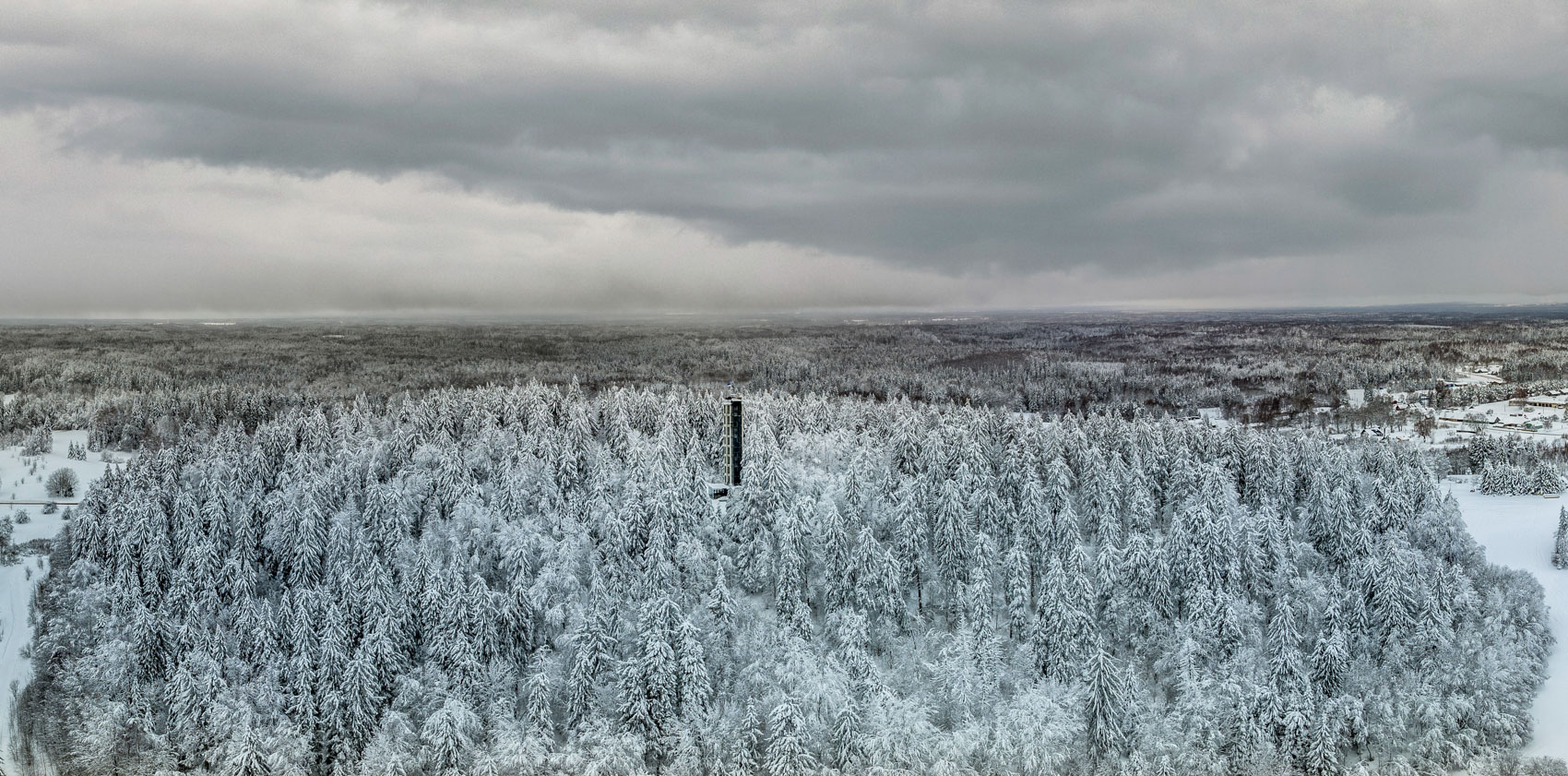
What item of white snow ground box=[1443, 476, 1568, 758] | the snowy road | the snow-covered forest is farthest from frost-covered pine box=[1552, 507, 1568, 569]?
the snowy road

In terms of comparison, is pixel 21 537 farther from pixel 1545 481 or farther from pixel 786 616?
pixel 1545 481

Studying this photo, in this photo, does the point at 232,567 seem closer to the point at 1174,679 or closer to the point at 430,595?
the point at 430,595

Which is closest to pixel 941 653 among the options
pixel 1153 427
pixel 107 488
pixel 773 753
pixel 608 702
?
pixel 773 753

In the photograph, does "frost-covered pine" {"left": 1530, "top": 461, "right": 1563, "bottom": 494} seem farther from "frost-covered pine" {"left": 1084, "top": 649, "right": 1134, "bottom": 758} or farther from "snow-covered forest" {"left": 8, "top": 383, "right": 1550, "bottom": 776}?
"frost-covered pine" {"left": 1084, "top": 649, "right": 1134, "bottom": 758}

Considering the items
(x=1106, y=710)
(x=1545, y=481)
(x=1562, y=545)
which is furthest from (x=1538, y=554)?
(x=1106, y=710)

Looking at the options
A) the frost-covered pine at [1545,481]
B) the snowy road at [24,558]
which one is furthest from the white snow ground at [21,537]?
the frost-covered pine at [1545,481]
